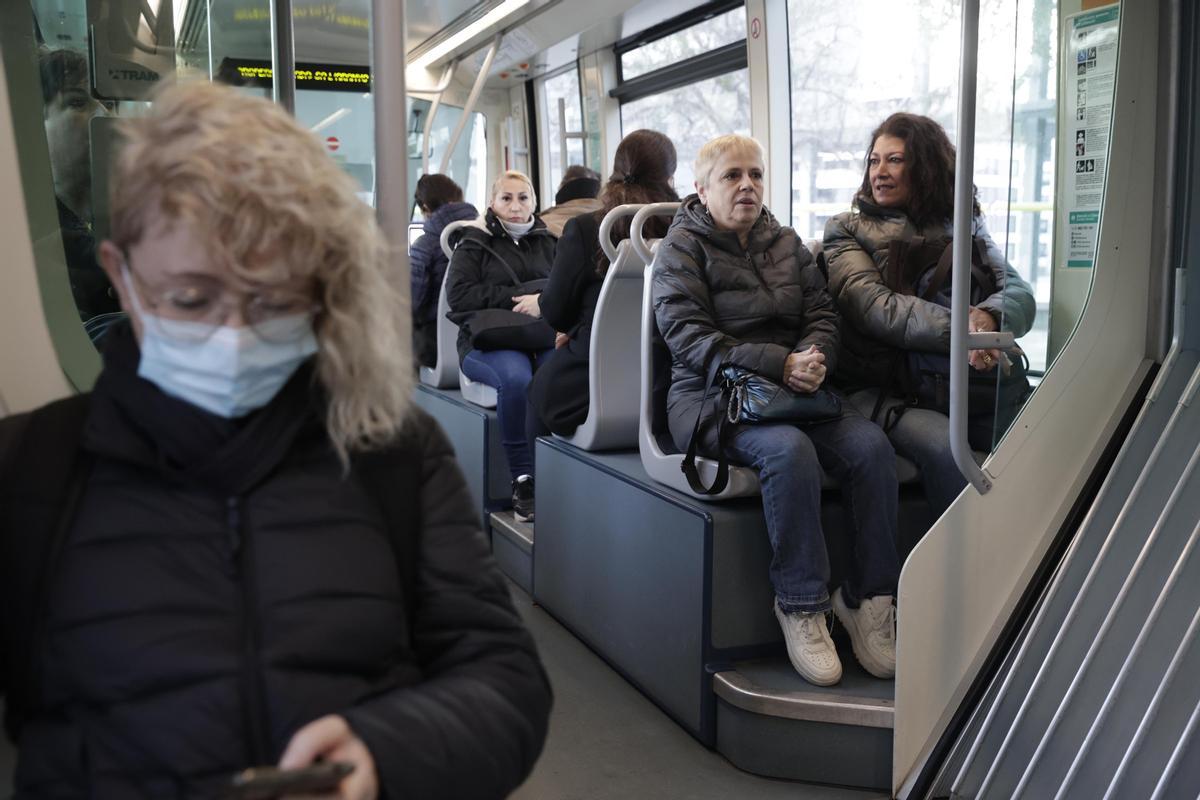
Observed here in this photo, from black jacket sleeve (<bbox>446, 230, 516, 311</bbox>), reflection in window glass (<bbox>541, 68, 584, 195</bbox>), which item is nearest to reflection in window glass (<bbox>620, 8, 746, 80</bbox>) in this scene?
reflection in window glass (<bbox>541, 68, 584, 195</bbox>)

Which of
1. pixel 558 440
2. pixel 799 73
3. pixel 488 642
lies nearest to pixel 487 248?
pixel 558 440

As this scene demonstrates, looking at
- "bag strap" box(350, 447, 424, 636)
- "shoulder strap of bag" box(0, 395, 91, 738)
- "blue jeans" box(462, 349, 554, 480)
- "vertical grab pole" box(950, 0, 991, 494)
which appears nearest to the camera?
"shoulder strap of bag" box(0, 395, 91, 738)

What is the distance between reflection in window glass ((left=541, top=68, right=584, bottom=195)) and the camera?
32.4ft

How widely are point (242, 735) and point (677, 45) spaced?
7.51 metres

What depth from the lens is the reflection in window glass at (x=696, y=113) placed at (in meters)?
7.46

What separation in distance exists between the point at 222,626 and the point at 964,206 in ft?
6.62

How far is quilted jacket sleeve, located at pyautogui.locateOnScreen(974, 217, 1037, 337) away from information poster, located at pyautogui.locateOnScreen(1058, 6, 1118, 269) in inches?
6.9

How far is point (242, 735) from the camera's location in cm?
115

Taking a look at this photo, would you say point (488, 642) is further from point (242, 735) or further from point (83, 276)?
point (83, 276)

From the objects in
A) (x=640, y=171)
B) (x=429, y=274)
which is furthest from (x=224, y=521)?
(x=429, y=274)

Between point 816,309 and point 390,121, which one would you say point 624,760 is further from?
point 390,121

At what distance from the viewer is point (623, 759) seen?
307 cm

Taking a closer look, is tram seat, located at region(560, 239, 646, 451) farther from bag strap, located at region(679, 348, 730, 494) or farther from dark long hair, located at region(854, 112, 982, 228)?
dark long hair, located at region(854, 112, 982, 228)

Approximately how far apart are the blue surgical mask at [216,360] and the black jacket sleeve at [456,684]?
0.21m
